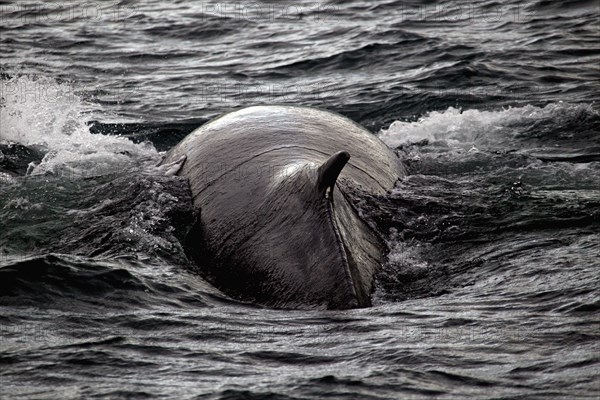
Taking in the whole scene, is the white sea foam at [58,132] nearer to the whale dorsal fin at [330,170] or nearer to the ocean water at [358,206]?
the ocean water at [358,206]

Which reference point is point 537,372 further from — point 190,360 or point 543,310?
point 190,360

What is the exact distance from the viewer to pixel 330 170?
22.3 ft

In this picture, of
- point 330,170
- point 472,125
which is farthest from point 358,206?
point 472,125

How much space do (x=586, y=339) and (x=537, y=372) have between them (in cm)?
60

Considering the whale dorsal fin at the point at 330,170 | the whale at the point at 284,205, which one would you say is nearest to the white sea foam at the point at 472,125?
the whale at the point at 284,205

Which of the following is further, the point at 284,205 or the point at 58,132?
the point at 58,132

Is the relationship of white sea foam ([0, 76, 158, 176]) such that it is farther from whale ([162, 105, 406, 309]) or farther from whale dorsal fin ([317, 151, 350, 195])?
whale dorsal fin ([317, 151, 350, 195])

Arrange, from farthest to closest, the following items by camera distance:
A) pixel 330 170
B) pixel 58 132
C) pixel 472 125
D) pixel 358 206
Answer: pixel 58 132 → pixel 472 125 → pixel 358 206 → pixel 330 170

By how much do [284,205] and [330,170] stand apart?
76 cm

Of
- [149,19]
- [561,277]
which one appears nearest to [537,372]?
[561,277]

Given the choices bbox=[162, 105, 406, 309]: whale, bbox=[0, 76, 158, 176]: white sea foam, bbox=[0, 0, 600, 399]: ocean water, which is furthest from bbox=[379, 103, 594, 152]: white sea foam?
bbox=[0, 76, 158, 176]: white sea foam

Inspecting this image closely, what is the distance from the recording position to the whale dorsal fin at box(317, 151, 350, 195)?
6637 mm

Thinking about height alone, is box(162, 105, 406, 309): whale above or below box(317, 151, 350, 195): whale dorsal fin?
below

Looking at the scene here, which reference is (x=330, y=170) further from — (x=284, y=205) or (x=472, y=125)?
(x=472, y=125)
